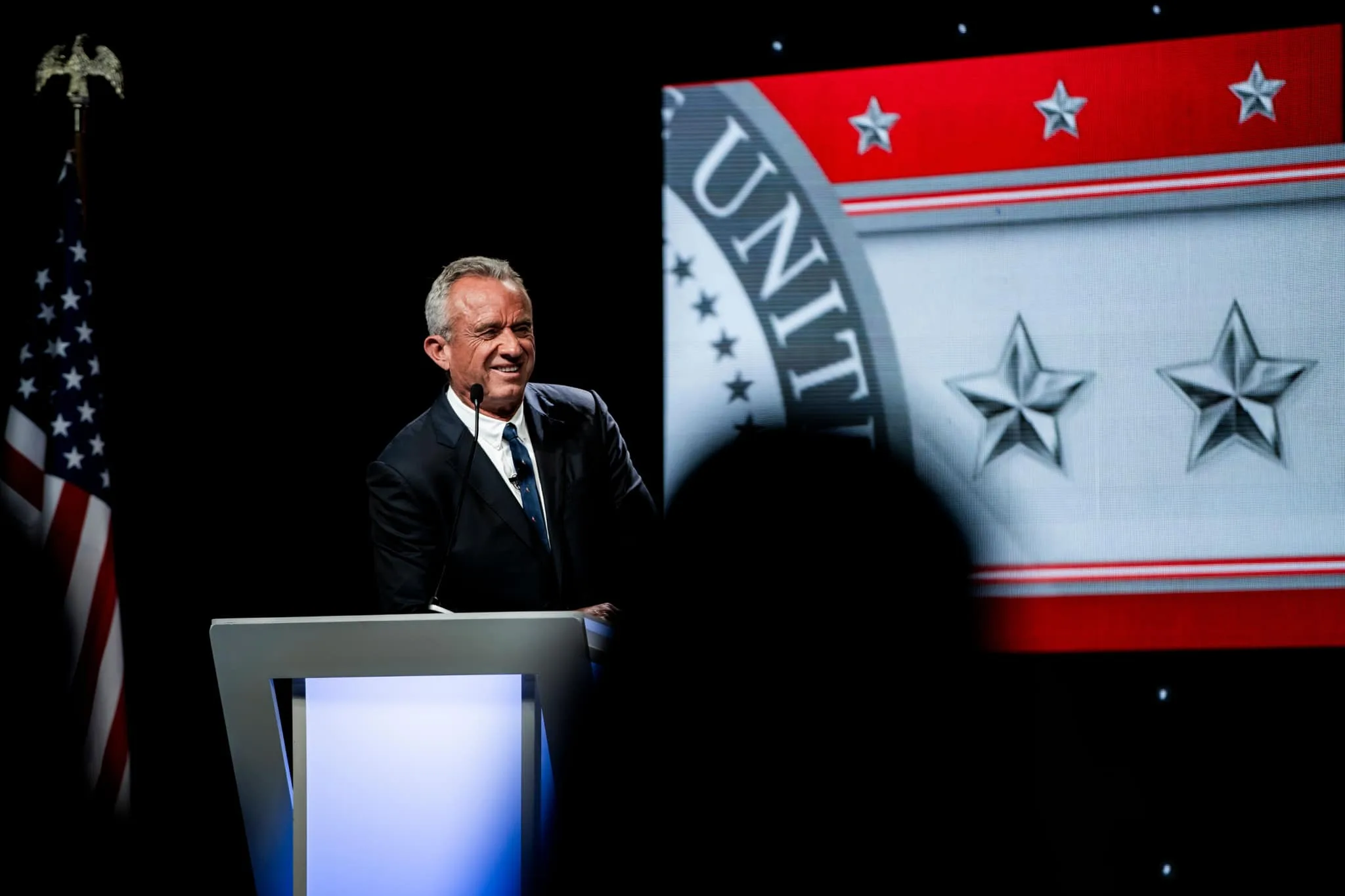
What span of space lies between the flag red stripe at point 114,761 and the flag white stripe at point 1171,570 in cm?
218

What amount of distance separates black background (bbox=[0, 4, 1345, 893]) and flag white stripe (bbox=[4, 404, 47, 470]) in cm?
29

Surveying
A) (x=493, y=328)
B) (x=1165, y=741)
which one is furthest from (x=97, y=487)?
(x=1165, y=741)

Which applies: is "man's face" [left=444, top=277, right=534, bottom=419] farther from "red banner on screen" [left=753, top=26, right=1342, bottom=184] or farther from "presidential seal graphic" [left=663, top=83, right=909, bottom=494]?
"red banner on screen" [left=753, top=26, right=1342, bottom=184]

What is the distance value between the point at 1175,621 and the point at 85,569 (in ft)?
8.72

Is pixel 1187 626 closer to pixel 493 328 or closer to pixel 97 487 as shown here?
pixel 493 328

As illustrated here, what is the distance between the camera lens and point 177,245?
3734 millimetres

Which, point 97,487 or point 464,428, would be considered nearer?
point 464,428

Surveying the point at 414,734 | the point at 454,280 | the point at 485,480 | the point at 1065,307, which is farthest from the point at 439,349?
the point at 1065,307

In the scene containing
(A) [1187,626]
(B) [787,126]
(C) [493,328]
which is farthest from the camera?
(B) [787,126]

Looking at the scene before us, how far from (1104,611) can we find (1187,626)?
19 cm

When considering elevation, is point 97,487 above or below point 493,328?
below

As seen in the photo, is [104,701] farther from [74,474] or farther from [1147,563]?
[1147,563]

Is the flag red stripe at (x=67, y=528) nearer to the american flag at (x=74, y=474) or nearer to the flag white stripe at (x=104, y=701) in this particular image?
the american flag at (x=74, y=474)

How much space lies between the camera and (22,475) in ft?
11.4
